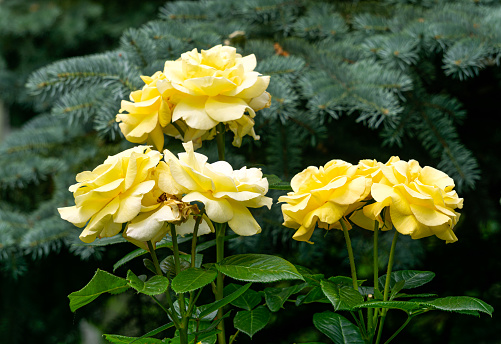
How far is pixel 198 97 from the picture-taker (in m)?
0.45

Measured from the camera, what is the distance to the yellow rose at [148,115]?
450mm

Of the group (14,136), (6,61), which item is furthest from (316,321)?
(6,61)

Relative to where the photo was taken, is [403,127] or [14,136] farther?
[14,136]

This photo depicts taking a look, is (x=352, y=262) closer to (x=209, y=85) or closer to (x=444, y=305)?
(x=444, y=305)

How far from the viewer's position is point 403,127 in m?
0.79

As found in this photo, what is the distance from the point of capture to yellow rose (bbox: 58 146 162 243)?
346mm

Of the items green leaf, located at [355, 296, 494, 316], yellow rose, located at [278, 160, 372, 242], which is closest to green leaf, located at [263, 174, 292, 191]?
yellow rose, located at [278, 160, 372, 242]

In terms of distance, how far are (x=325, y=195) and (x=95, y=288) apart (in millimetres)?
190

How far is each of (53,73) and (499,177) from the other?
867 mm

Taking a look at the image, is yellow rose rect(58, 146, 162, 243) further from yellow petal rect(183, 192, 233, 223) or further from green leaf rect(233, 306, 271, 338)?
green leaf rect(233, 306, 271, 338)

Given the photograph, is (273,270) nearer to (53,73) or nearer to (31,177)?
(53,73)

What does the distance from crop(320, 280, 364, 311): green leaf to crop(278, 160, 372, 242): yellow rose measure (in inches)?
2.0

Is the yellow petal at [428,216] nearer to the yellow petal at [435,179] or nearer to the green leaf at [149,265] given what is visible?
the yellow petal at [435,179]

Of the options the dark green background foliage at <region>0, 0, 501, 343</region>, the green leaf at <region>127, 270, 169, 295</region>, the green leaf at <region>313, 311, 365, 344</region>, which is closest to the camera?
the green leaf at <region>127, 270, 169, 295</region>
